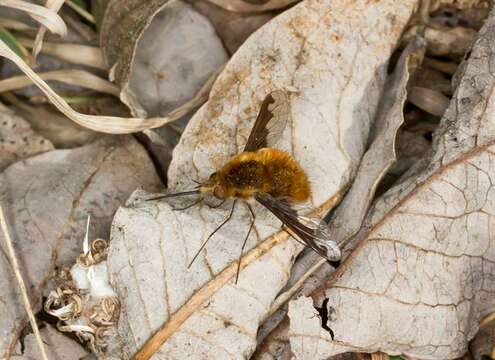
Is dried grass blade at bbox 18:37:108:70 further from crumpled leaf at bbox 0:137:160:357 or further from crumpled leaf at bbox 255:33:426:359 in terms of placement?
crumpled leaf at bbox 255:33:426:359

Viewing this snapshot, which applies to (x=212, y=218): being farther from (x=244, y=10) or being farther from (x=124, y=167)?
(x=244, y=10)

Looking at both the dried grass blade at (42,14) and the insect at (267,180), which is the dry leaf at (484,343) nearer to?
the insect at (267,180)

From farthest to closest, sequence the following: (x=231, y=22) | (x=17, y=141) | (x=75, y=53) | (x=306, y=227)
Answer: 1. (x=75, y=53)
2. (x=231, y=22)
3. (x=17, y=141)
4. (x=306, y=227)

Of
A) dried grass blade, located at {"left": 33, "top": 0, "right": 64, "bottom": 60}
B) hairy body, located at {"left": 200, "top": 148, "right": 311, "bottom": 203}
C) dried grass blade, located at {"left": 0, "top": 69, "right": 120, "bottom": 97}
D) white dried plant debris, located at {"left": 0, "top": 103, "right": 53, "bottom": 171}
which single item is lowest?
white dried plant debris, located at {"left": 0, "top": 103, "right": 53, "bottom": 171}

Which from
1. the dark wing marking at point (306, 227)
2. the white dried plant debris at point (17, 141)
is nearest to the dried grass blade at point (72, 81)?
the white dried plant debris at point (17, 141)

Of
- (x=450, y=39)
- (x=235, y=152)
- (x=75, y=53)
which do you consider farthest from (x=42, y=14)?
(x=450, y=39)

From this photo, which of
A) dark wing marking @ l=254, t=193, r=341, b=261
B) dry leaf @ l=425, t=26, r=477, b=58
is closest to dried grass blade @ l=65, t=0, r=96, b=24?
dark wing marking @ l=254, t=193, r=341, b=261

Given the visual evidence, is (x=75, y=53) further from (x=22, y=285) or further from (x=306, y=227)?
(x=306, y=227)
